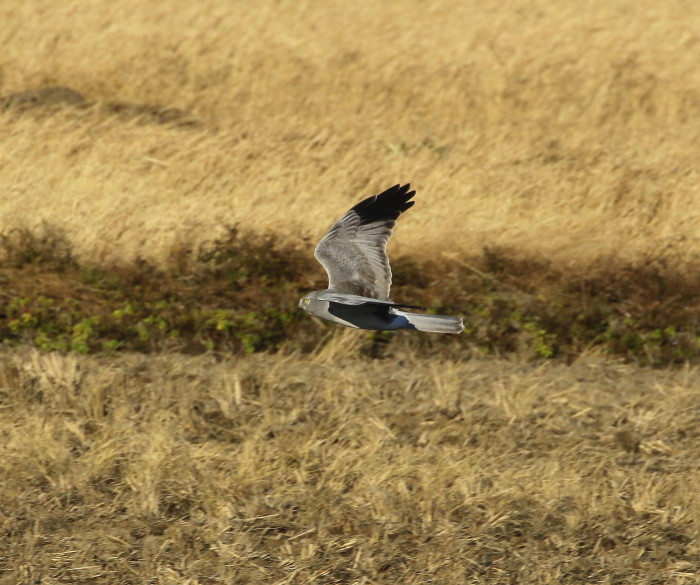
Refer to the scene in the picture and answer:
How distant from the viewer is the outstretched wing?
7676mm

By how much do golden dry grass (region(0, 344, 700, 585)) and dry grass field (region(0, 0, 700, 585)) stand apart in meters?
0.02

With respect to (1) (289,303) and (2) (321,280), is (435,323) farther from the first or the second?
(2) (321,280)

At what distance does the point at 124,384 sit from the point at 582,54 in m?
10.7

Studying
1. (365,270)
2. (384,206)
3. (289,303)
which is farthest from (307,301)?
(289,303)

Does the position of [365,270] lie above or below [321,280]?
above

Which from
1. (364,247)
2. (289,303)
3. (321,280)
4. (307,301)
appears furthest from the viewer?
(321,280)

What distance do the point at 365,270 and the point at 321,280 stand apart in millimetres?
2928

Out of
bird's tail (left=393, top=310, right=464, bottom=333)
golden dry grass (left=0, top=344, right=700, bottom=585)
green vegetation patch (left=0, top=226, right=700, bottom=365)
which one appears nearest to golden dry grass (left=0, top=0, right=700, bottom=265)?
green vegetation patch (left=0, top=226, right=700, bottom=365)

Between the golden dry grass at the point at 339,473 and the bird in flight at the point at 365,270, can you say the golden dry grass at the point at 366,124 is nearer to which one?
the golden dry grass at the point at 339,473

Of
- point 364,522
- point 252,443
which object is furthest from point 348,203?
point 364,522

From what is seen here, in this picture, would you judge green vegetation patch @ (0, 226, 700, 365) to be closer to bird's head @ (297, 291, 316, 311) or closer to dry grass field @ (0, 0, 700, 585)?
dry grass field @ (0, 0, 700, 585)

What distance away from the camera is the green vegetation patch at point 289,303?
9.91 metres

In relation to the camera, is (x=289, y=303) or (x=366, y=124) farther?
(x=366, y=124)

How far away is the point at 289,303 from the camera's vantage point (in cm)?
1025
